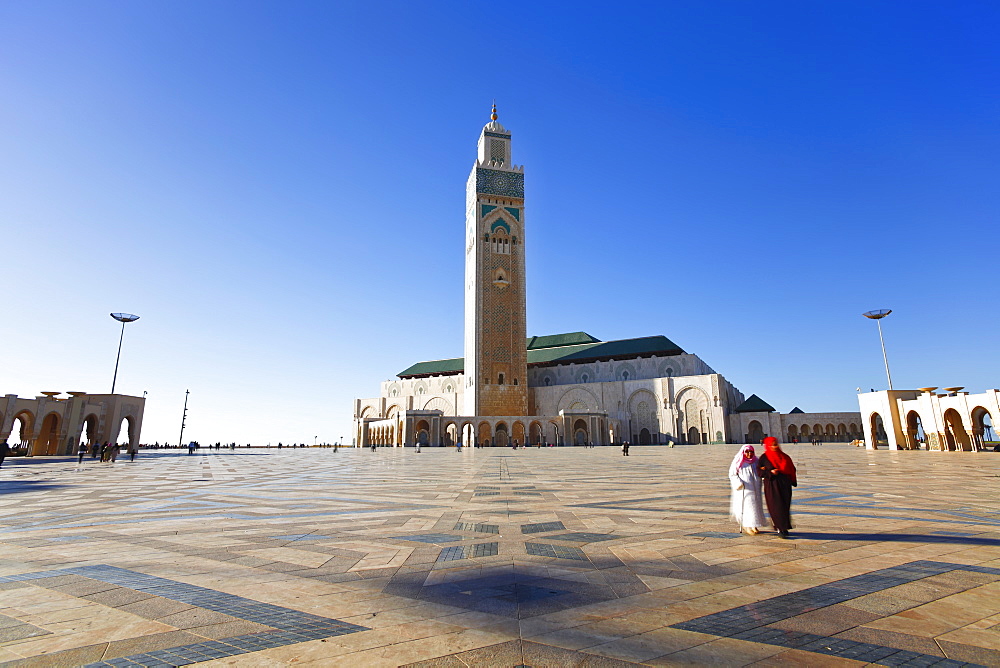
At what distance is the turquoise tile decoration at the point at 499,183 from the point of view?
2290 inches

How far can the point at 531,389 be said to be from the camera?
2443 inches

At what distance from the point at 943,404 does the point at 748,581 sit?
3185 centimetres

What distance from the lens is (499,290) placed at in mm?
57000

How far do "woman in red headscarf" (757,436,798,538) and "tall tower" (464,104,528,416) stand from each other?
4918 centimetres

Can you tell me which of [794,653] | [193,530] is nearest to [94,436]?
[193,530]

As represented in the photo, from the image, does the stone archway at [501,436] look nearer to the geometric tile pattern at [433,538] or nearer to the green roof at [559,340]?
the green roof at [559,340]

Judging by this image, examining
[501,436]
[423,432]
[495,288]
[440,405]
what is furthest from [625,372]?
[423,432]

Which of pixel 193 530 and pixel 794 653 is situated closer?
pixel 794 653

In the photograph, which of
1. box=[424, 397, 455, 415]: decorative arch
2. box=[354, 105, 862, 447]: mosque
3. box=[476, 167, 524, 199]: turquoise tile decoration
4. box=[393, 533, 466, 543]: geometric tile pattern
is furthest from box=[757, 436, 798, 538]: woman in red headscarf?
box=[424, 397, 455, 415]: decorative arch

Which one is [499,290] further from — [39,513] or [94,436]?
[39,513]

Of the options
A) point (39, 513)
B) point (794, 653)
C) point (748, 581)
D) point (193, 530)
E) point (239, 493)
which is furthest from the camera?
point (239, 493)

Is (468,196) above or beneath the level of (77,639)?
above

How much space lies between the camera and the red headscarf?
4.94m

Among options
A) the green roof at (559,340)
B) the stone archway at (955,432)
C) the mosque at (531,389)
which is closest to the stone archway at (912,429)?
the stone archway at (955,432)
